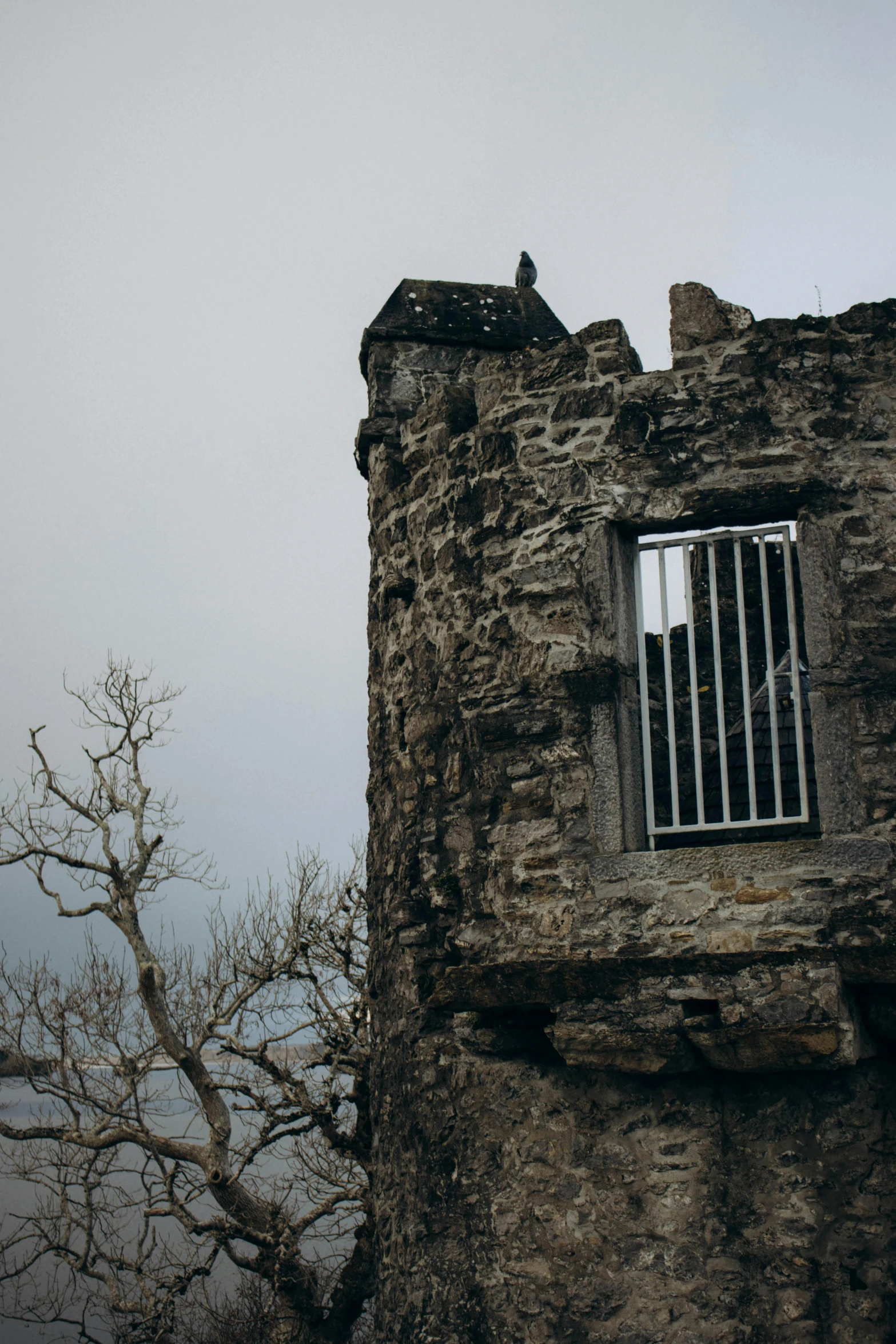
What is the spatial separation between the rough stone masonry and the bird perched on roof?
2.15 metres

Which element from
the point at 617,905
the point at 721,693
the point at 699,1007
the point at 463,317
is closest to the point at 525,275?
the point at 463,317

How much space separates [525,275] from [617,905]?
16.0 ft

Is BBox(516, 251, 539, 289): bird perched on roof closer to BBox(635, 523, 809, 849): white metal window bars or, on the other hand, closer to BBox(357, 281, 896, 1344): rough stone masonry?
BBox(357, 281, 896, 1344): rough stone masonry

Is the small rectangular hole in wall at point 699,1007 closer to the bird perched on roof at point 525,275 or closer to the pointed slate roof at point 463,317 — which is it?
the pointed slate roof at point 463,317

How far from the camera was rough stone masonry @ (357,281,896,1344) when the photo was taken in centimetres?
498

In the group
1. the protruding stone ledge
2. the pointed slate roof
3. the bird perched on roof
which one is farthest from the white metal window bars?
the bird perched on roof

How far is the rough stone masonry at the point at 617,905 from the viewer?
4.98 meters

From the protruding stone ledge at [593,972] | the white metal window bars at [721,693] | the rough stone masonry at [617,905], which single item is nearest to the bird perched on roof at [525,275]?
the rough stone masonry at [617,905]

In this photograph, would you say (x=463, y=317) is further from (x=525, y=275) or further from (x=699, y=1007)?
(x=699, y=1007)

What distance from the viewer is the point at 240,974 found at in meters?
14.2

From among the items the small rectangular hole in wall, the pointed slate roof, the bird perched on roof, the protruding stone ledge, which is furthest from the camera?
the bird perched on roof

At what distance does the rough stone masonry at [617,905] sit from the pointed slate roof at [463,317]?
4.59ft

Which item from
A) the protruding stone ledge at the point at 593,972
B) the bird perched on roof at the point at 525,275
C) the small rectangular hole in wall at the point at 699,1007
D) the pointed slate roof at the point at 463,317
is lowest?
the small rectangular hole in wall at the point at 699,1007

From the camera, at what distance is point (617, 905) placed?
539 cm
